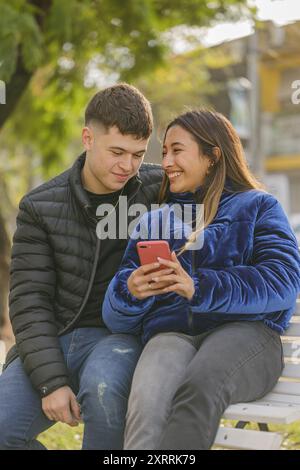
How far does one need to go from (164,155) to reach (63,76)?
18.2 ft

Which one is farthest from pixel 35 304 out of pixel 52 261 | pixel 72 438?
pixel 72 438

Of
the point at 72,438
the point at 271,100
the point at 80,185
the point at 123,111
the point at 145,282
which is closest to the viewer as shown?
the point at 145,282

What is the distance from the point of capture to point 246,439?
2.85 metres

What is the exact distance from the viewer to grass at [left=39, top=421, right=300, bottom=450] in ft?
14.6

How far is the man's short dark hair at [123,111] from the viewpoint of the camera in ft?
10.8

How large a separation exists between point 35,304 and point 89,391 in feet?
1.55

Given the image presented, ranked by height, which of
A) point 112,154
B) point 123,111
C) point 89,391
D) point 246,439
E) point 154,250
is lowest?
point 246,439

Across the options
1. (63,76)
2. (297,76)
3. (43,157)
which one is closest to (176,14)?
(63,76)

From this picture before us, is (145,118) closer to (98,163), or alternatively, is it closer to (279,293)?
(98,163)

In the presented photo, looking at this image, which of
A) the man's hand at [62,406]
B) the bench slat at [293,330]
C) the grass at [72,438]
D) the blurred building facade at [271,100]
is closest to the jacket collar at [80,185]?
the man's hand at [62,406]

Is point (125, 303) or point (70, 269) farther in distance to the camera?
point (70, 269)

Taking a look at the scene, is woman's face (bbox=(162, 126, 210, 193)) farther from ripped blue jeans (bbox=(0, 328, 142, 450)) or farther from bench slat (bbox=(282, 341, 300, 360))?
bench slat (bbox=(282, 341, 300, 360))

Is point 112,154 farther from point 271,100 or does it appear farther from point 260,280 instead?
point 271,100

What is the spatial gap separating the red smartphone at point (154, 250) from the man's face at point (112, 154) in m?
0.49
